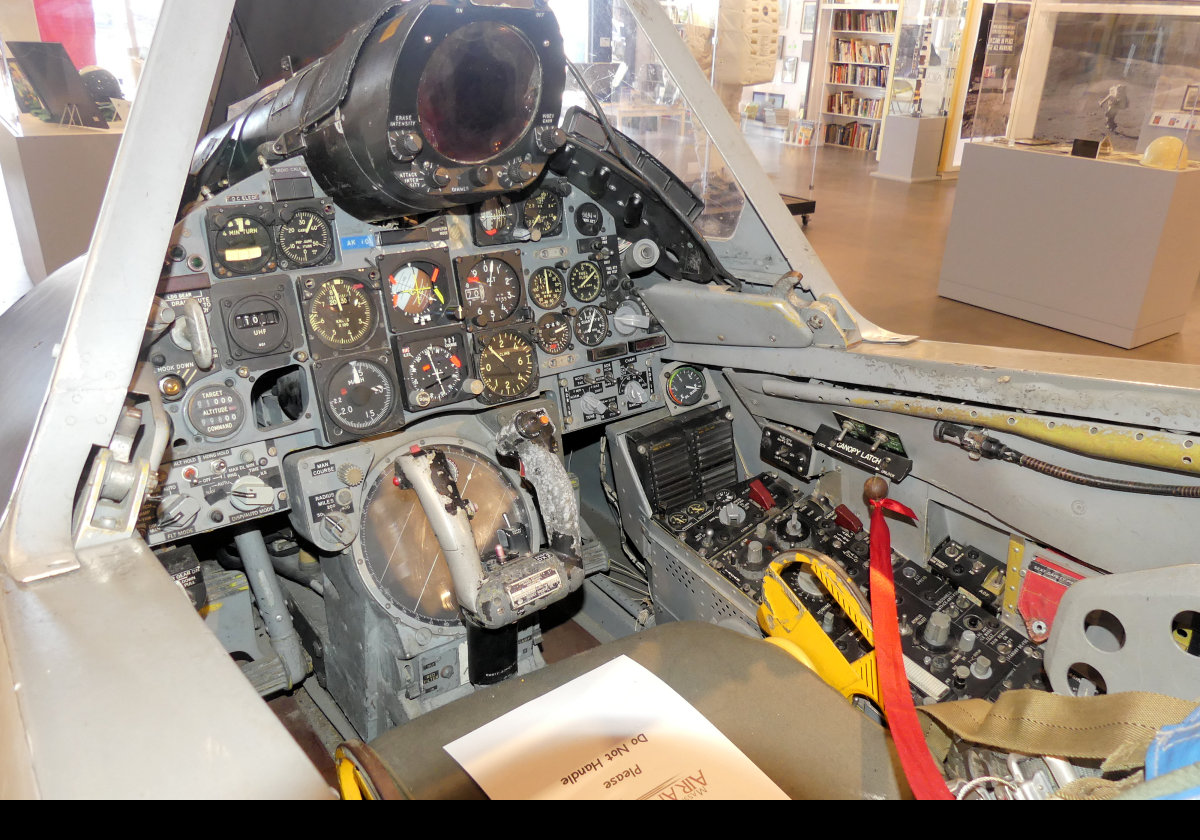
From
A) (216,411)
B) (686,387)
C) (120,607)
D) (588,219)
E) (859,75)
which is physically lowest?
(686,387)

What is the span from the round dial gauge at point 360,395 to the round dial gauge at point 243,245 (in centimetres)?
34

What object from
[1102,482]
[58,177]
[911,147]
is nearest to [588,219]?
[1102,482]

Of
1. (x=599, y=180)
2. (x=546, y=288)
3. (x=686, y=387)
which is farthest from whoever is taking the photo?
(x=686, y=387)

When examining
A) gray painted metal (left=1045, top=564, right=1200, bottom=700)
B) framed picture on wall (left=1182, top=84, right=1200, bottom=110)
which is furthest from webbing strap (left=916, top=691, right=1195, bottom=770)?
framed picture on wall (left=1182, top=84, right=1200, bottom=110)

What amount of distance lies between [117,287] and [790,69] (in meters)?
11.0

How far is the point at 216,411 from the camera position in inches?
78.2

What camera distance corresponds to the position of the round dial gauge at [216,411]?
196 cm

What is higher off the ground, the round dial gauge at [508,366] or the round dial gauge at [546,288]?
the round dial gauge at [546,288]

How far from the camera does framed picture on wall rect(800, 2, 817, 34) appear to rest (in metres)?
10.7

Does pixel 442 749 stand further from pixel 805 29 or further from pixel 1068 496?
pixel 805 29

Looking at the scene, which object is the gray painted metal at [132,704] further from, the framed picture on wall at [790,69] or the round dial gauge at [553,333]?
the framed picture on wall at [790,69]

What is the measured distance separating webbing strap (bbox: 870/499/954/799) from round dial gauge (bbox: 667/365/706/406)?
94 centimetres

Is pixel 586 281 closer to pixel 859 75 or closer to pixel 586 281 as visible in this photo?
pixel 586 281

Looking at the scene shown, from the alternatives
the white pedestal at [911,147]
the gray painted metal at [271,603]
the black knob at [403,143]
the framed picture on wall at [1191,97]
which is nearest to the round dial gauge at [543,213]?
the black knob at [403,143]
